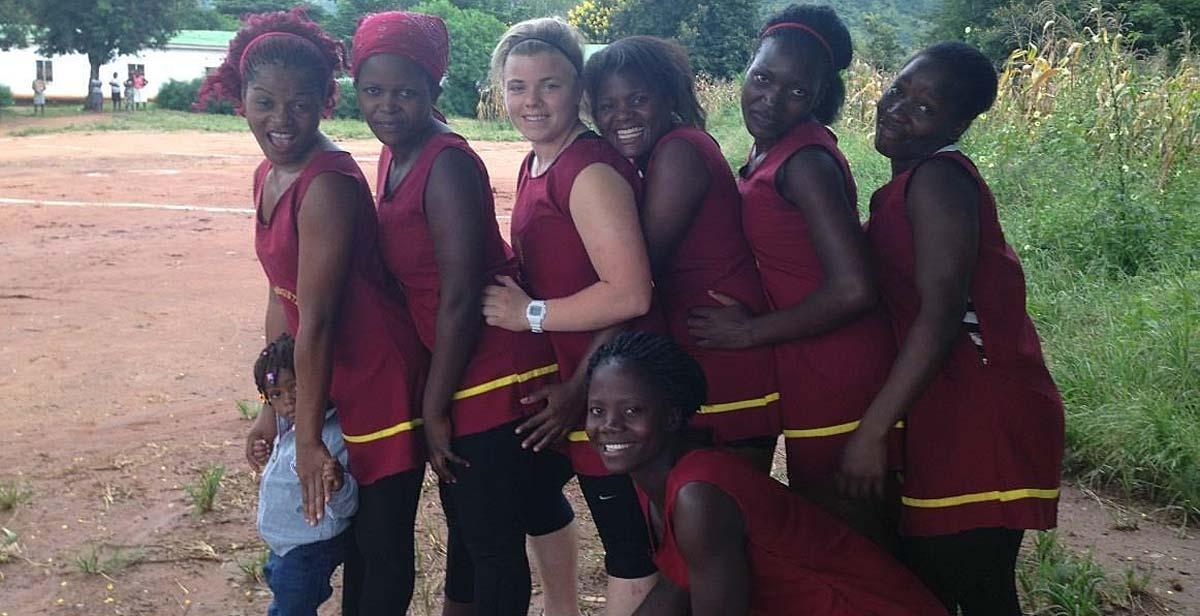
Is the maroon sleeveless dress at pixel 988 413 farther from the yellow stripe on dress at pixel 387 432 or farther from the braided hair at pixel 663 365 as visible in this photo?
the yellow stripe on dress at pixel 387 432

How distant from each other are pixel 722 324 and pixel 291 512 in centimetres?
114

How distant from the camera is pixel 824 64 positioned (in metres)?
2.42

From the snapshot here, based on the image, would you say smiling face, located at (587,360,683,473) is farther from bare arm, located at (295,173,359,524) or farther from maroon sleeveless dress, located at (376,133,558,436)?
bare arm, located at (295,173,359,524)

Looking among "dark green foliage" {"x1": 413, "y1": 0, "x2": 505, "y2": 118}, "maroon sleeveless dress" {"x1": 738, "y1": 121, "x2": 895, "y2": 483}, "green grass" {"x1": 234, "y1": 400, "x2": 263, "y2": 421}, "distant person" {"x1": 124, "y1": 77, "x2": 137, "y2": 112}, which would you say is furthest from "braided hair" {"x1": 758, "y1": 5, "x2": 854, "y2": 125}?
"distant person" {"x1": 124, "y1": 77, "x2": 137, "y2": 112}

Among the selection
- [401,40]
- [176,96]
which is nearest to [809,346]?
[401,40]

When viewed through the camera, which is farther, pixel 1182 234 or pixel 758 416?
pixel 1182 234

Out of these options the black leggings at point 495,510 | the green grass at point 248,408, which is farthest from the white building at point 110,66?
the black leggings at point 495,510

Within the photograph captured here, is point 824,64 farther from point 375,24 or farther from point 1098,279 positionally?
point 1098,279

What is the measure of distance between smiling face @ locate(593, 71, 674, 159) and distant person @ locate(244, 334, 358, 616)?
0.96 metres

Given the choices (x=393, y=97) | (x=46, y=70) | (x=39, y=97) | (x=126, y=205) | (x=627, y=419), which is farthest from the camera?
(x=46, y=70)

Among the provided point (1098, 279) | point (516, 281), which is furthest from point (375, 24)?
point (1098, 279)

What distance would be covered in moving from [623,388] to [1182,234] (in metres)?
4.93

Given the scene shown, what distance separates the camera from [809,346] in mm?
2342

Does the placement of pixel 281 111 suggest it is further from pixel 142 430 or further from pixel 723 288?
pixel 142 430
